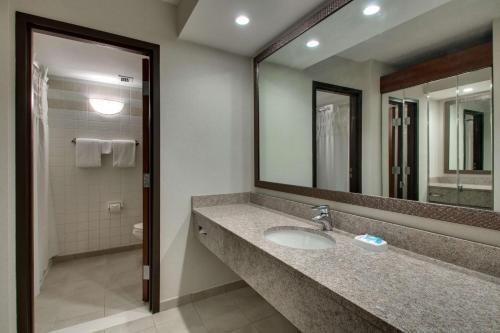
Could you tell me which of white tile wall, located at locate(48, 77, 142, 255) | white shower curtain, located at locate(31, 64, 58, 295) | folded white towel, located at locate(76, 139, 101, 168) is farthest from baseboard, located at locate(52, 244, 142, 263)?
folded white towel, located at locate(76, 139, 101, 168)

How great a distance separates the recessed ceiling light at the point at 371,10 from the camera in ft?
4.12

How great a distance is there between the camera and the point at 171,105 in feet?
6.13

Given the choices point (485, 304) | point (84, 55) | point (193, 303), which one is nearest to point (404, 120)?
→ point (485, 304)

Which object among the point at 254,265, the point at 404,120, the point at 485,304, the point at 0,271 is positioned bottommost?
the point at 0,271

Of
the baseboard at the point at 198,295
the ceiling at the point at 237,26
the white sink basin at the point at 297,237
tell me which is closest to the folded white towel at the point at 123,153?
the ceiling at the point at 237,26

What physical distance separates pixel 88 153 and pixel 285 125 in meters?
2.47

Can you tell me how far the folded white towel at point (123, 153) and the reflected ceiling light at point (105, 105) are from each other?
39 cm

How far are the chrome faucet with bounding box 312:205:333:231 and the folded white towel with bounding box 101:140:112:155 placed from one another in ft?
9.09

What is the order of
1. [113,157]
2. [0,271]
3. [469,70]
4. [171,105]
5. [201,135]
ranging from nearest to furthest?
1. [469,70]
2. [0,271]
3. [171,105]
4. [201,135]
5. [113,157]

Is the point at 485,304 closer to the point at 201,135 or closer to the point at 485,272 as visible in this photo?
the point at 485,272

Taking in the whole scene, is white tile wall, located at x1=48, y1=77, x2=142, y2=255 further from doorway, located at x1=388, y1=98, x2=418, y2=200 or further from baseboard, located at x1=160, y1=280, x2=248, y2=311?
doorway, located at x1=388, y1=98, x2=418, y2=200

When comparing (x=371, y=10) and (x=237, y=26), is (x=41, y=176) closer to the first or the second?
(x=237, y=26)

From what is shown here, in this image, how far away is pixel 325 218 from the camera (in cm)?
141

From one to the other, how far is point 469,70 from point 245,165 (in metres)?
1.63
